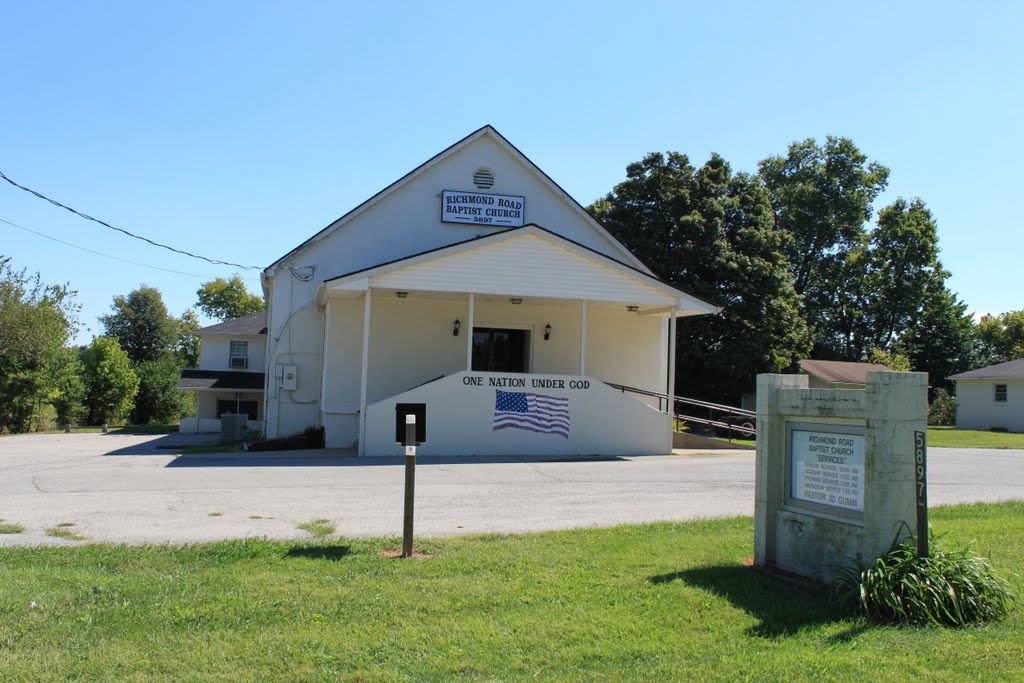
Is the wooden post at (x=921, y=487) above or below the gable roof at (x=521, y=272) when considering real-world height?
below

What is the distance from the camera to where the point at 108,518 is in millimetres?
9359

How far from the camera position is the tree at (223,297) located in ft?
260

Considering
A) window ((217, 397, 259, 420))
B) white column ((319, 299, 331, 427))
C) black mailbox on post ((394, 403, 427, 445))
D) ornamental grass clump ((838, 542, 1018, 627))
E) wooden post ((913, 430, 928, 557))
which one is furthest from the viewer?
window ((217, 397, 259, 420))

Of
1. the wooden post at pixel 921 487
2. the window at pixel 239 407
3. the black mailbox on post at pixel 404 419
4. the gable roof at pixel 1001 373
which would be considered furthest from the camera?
the gable roof at pixel 1001 373

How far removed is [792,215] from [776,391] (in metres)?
51.0

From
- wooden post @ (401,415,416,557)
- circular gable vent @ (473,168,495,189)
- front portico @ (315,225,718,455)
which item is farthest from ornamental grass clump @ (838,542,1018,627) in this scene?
circular gable vent @ (473,168,495,189)

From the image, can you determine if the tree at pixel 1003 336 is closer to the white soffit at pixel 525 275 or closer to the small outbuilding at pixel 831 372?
the small outbuilding at pixel 831 372

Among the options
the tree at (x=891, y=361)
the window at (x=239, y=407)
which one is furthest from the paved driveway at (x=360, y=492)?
the tree at (x=891, y=361)

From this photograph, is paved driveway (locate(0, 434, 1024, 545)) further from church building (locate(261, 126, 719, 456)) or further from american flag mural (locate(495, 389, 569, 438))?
church building (locate(261, 126, 719, 456))

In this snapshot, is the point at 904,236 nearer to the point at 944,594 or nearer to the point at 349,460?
the point at 349,460

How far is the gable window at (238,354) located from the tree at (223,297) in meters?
45.0

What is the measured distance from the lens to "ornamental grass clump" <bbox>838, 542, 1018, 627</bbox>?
533cm

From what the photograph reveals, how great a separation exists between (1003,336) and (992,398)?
25.1 metres

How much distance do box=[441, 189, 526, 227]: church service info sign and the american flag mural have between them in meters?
6.61
